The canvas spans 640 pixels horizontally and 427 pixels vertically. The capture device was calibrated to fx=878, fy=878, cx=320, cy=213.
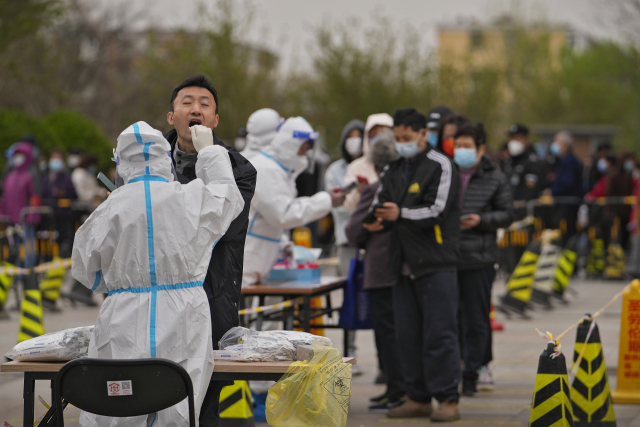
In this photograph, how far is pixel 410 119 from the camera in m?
6.24

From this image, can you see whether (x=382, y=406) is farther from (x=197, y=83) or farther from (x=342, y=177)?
(x=197, y=83)

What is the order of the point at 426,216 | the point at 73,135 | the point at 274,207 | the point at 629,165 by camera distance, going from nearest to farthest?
the point at 426,216 < the point at 274,207 < the point at 629,165 < the point at 73,135

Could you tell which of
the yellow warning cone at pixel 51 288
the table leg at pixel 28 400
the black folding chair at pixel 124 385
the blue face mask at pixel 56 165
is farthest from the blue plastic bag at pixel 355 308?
the blue face mask at pixel 56 165

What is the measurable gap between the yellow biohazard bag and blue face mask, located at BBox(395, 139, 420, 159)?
2469 mm

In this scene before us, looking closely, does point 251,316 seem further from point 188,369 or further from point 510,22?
point 510,22

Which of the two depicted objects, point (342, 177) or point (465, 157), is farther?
point (342, 177)

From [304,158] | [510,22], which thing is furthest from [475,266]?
[510,22]

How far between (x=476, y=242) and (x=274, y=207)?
5.72 feet

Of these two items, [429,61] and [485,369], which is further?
[429,61]

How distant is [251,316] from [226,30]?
20540mm

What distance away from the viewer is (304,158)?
6.87 m

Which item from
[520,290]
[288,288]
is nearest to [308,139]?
[288,288]

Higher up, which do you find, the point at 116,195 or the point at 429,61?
the point at 429,61

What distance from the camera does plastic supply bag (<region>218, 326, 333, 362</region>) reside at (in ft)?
13.4
